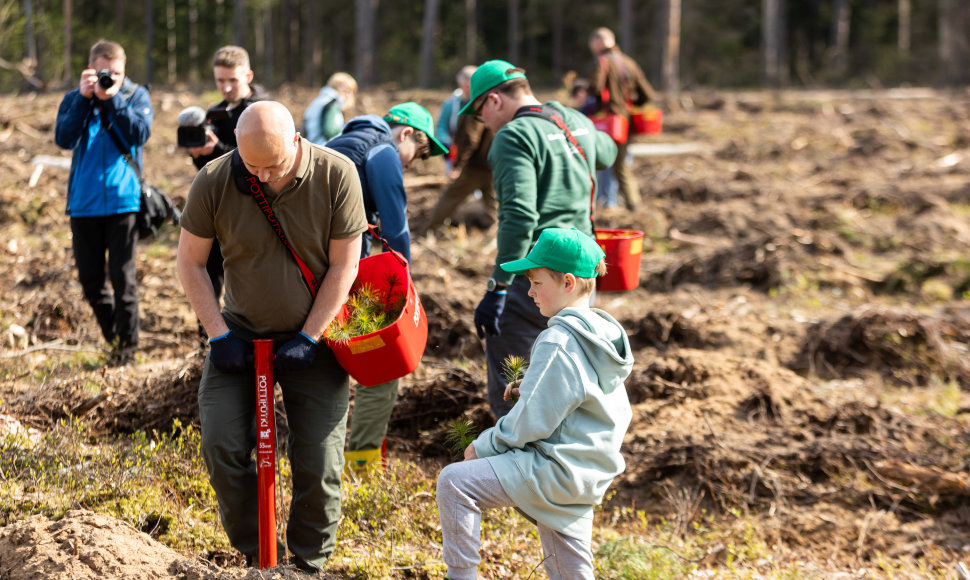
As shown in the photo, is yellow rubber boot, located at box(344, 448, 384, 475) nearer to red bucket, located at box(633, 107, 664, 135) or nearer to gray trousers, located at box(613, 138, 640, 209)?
gray trousers, located at box(613, 138, 640, 209)

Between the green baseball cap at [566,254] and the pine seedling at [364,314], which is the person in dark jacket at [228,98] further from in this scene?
the green baseball cap at [566,254]

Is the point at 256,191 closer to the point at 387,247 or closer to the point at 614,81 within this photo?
the point at 387,247

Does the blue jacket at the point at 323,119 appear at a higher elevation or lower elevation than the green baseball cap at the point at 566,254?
higher

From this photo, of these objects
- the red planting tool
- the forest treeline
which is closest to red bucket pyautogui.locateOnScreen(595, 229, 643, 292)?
the red planting tool

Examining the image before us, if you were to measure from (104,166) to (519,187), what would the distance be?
284 cm

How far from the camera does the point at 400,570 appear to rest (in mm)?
3947

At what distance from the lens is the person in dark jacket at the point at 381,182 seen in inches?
169

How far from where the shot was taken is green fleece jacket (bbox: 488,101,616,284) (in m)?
4.36

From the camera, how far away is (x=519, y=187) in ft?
14.3

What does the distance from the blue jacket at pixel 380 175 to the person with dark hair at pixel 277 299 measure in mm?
747

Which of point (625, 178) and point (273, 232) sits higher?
point (273, 232)

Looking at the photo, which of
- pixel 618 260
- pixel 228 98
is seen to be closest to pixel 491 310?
pixel 618 260

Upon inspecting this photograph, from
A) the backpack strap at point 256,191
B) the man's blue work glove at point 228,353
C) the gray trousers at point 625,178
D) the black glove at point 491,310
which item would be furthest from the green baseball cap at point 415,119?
the gray trousers at point 625,178

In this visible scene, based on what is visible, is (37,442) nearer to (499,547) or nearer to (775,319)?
(499,547)
